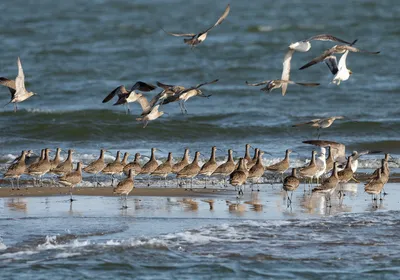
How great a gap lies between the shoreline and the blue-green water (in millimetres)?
2296

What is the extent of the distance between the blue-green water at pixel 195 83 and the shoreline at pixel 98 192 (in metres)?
2.30

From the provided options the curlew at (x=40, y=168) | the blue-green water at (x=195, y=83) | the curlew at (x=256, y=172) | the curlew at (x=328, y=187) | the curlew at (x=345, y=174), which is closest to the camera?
the curlew at (x=328, y=187)

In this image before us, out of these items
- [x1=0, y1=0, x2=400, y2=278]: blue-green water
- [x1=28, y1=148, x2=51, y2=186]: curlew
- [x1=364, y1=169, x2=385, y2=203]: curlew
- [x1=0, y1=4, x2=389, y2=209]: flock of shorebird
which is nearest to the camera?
[x1=364, y1=169, x2=385, y2=203]: curlew

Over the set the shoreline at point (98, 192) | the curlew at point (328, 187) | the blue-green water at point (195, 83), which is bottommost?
the shoreline at point (98, 192)

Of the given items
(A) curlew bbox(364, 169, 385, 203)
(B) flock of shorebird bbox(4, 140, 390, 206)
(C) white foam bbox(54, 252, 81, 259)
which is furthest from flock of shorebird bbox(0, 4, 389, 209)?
(C) white foam bbox(54, 252, 81, 259)

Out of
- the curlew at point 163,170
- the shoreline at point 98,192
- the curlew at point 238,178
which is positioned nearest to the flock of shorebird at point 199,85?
the curlew at point 163,170

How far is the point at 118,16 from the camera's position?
51.6 meters

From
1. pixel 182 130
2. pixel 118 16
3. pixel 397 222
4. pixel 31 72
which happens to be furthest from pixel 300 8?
pixel 397 222

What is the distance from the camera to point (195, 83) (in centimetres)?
3123

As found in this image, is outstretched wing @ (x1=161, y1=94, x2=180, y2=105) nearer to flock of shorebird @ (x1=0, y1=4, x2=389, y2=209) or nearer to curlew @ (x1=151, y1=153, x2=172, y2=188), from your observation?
flock of shorebird @ (x1=0, y1=4, x2=389, y2=209)

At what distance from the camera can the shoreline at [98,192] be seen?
1478 cm

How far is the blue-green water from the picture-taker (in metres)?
17.9

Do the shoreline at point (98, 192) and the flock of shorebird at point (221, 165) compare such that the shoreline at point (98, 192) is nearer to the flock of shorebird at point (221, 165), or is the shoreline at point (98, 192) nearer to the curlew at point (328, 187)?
the flock of shorebird at point (221, 165)

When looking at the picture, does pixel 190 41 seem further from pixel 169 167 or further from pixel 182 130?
pixel 182 130
